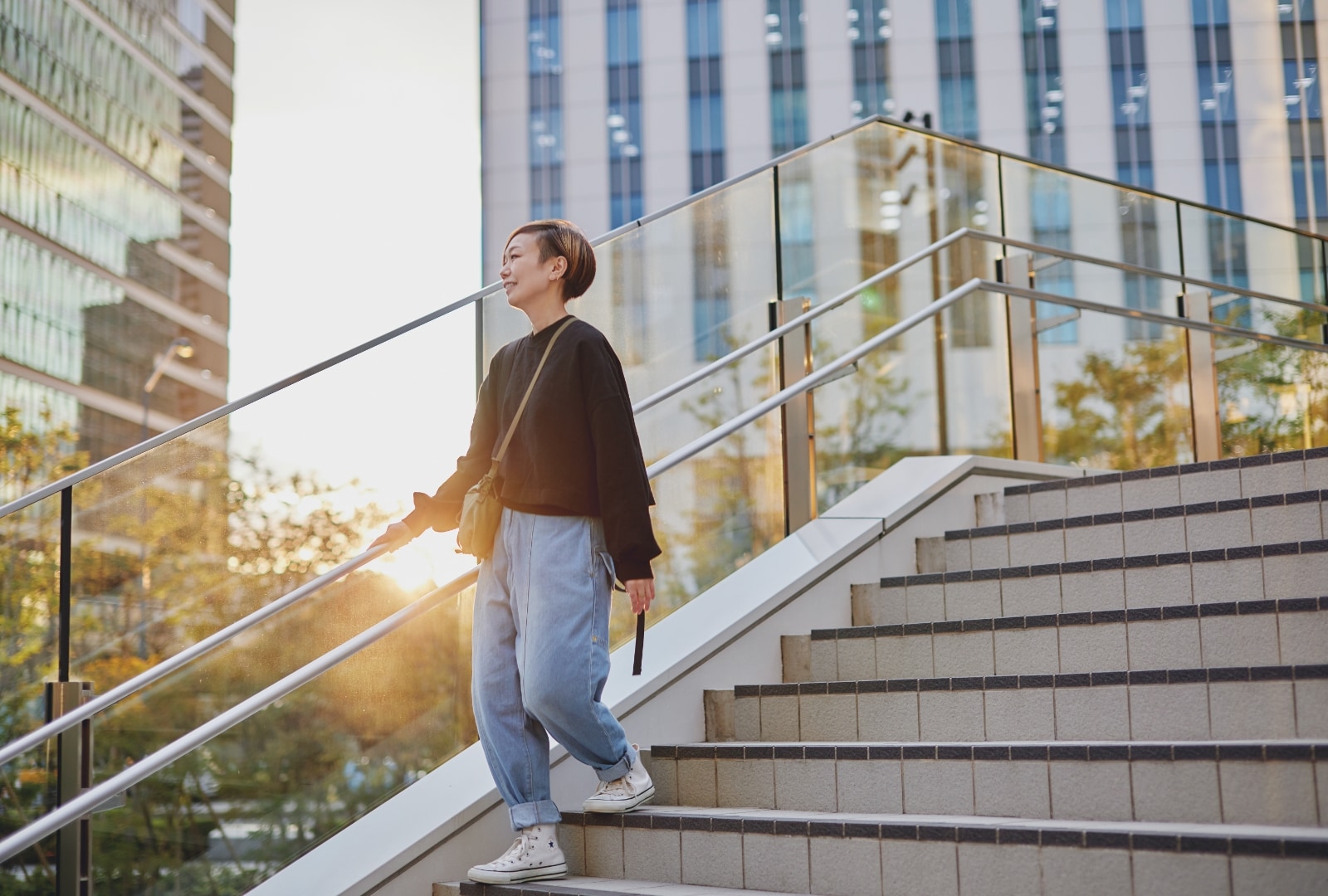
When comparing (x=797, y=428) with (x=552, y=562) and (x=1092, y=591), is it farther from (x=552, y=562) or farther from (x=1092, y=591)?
(x=552, y=562)

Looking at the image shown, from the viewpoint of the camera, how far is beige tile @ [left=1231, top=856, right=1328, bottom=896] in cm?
200

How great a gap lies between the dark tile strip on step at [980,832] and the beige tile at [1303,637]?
69 centimetres

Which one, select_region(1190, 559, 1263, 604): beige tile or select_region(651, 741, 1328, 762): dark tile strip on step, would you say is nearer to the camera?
select_region(651, 741, 1328, 762): dark tile strip on step

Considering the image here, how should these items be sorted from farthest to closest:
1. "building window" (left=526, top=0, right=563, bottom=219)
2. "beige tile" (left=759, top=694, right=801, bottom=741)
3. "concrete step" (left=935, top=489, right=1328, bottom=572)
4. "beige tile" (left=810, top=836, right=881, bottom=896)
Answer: "building window" (left=526, top=0, right=563, bottom=219)
"concrete step" (left=935, top=489, right=1328, bottom=572)
"beige tile" (left=759, top=694, right=801, bottom=741)
"beige tile" (left=810, top=836, right=881, bottom=896)

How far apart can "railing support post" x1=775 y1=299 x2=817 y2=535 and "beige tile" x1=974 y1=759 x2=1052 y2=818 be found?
1958mm

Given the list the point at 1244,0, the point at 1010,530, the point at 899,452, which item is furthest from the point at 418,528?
the point at 1244,0

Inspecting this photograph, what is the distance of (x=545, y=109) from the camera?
33125 mm

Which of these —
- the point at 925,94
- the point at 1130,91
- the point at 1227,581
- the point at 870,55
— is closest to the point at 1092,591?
the point at 1227,581

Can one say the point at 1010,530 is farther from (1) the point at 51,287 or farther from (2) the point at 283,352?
(1) the point at 51,287

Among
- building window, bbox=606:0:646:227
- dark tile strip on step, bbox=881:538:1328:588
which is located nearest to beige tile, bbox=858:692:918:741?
dark tile strip on step, bbox=881:538:1328:588

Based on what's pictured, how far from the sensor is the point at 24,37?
107ft

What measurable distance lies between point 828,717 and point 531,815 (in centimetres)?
90

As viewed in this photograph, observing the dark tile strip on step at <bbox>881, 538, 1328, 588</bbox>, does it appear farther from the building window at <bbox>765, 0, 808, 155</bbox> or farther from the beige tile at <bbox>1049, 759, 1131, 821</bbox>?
the building window at <bbox>765, 0, 808, 155</bbox>

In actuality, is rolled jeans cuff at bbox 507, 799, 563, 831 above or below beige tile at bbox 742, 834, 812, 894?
above
